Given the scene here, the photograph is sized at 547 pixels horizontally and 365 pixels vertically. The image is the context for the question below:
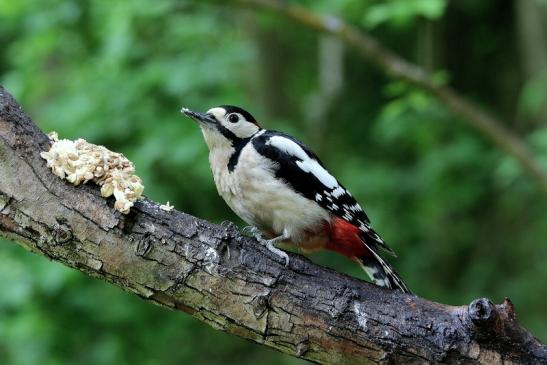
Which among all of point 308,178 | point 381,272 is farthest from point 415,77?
point 381,272

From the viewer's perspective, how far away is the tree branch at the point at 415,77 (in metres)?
5.46

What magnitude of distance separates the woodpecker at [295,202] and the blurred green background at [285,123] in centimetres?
153

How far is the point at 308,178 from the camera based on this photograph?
3.61 meters

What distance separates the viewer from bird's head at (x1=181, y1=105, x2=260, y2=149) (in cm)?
379

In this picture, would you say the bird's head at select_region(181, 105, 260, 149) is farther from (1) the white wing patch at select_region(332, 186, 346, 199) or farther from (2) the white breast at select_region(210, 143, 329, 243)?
(1) the white wing patch at select_region(332, 186, 346, 199)

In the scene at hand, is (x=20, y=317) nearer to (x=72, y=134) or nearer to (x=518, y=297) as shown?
(x=72, y=134)

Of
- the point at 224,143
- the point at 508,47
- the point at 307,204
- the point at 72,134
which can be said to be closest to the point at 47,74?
the point at 72,134

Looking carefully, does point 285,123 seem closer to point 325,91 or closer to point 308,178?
point 325,91

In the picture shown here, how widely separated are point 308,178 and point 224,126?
0.54 metres

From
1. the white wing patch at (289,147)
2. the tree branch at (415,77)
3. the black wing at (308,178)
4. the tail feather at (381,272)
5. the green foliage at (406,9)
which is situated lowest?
the tail feather at (381,272)

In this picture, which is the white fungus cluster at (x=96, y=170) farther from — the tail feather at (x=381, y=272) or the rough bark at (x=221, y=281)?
the tail feather at (x=381, y=272)

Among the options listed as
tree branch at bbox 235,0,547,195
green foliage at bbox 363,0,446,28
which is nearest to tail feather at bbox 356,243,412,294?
green foliage at bbox 363,0,446,28

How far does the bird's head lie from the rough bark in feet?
3.57

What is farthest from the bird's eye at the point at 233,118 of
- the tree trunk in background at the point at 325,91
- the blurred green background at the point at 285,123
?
the tree trunk in background at the point at 325,91
